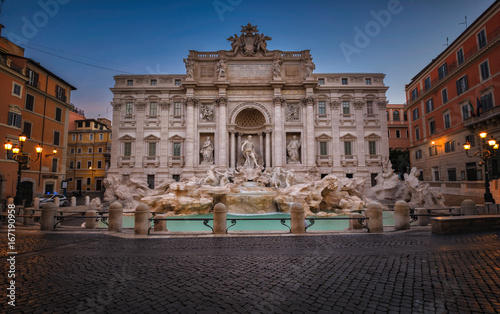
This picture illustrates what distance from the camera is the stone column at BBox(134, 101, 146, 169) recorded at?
87.9 feet

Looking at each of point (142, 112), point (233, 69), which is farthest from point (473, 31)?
point (142, 112)

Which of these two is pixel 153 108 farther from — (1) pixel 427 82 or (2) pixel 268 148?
(1) pixel 427 82

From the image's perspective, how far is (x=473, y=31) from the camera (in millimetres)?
23297

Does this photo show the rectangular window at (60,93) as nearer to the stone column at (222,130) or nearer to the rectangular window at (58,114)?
the rectangular window at (58,114)

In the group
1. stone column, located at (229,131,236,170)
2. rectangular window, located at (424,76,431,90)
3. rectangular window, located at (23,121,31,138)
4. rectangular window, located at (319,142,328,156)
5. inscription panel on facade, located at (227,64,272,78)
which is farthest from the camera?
rectangular window, located at (424,76,431,90)

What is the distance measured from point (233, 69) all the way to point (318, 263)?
85.2ft

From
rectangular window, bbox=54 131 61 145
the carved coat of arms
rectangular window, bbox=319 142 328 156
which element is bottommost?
rectangular window, bbox=319 142 328 156

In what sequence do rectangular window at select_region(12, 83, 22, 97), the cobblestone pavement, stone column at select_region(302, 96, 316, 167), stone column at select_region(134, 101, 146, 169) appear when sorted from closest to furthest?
1. the cobblestone pavement
2. rectangular window at select_region(12, 83, 22, 97)
3. stone column at select_region(302, 96, 316, 167)
4. stone column at select_region(134, 101, 146, 169)

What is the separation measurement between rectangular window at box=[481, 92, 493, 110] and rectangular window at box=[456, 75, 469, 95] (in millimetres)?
2550

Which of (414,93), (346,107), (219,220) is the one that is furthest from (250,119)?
(414,93)

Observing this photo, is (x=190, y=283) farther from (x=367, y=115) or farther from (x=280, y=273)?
(x=367, y=115)

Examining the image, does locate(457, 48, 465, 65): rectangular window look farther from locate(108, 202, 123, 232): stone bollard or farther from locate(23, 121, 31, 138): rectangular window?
locate(23, 121, 31, 138): rectangular window

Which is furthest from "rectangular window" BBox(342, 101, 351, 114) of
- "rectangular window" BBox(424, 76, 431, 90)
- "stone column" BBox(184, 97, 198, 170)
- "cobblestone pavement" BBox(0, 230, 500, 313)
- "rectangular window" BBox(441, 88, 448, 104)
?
"cobblestone pavement" BBox(0, 230, 500, 313)

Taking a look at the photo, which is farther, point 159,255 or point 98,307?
point 159,255
